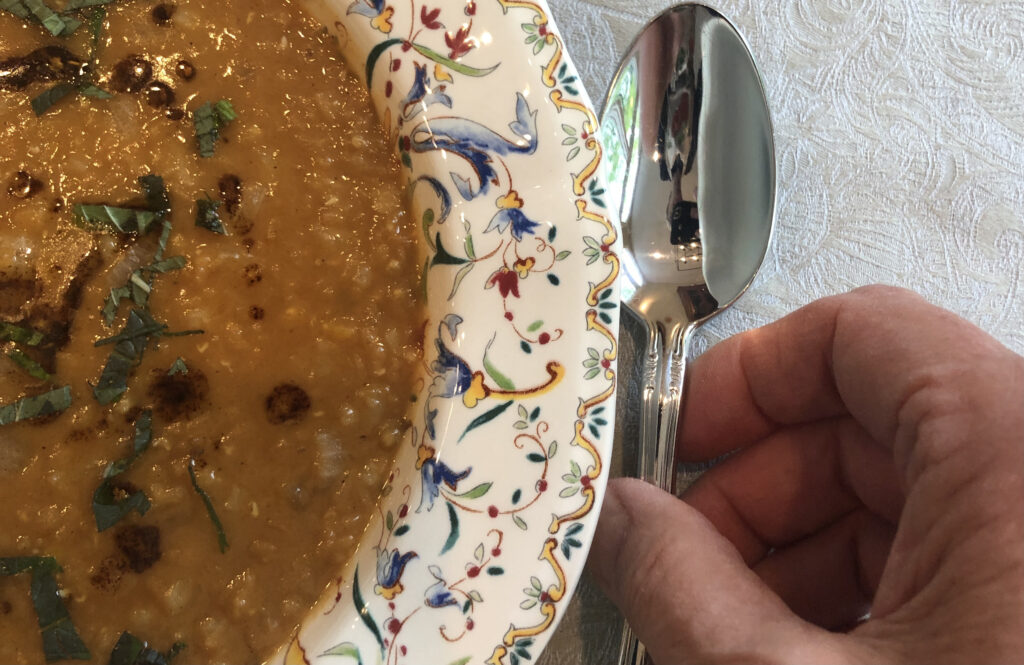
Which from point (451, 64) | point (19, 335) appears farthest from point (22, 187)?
point (451, 64)

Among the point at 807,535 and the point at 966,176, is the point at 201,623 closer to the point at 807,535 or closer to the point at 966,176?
the point at 807,535

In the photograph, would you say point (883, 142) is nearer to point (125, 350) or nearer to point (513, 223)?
point (513, 223)

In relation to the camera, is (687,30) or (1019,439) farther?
(687,30)

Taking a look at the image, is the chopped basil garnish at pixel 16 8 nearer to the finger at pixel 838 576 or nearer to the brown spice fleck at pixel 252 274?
the brown spice fleck at pixel 252 274

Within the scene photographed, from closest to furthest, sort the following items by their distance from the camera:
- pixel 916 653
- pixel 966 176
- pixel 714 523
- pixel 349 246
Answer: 1. pixel 916 653
2. pixel 349 246
3. pixel 714 523
4. pixel 966 176

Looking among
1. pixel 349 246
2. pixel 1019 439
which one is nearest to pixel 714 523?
pixel 1019 439

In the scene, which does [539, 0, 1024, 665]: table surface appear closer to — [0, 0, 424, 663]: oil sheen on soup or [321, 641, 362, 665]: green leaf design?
[0, 0, 424, 663]: oil sheen on soup

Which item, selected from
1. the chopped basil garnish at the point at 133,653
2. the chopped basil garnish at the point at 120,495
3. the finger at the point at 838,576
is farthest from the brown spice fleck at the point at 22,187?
the finger at the point at 838,576
